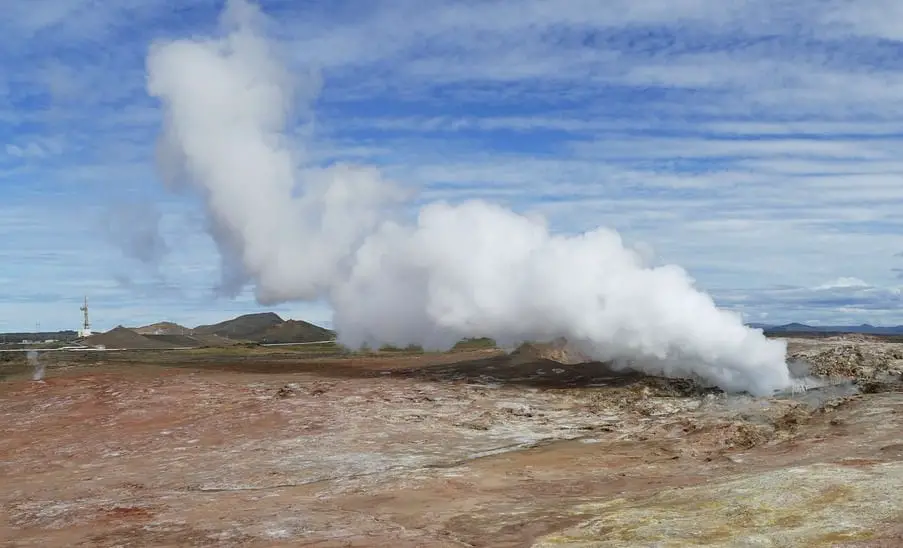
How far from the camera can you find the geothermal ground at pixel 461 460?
15.3m

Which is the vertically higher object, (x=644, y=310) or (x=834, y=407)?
(x=644, y=310)

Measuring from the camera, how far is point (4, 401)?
1428 inches

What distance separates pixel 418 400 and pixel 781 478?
1762cm

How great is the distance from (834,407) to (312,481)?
667 inches

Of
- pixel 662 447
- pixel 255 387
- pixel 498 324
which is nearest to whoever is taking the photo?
pixel 662 447

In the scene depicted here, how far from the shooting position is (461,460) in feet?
74.9

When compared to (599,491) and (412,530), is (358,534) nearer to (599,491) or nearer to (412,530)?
(412,530)

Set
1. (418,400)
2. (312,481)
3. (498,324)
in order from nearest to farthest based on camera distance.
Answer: (312,481), (418,400), (498,324)

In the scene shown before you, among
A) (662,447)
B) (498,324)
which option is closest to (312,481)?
(662,447)

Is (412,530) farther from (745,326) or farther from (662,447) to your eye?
(745,326)

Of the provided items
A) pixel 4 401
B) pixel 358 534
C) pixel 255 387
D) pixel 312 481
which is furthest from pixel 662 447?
pixel 4 401

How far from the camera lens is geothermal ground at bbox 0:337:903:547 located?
15312 mm

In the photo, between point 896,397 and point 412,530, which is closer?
point 412,530

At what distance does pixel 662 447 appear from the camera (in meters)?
23.7
